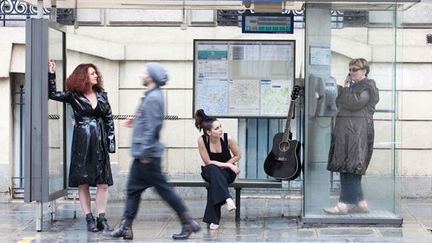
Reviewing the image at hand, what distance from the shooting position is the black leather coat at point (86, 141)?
31.8ft

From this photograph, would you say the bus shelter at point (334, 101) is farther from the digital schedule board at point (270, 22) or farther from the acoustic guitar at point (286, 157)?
the digital schedule board at point (270, 22)

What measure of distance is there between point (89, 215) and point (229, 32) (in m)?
4.11

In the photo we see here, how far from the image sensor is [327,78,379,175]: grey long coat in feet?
33.1

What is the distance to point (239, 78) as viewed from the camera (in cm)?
1140

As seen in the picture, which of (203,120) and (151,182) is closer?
(151,182)

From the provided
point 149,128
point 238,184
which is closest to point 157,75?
point 149,128

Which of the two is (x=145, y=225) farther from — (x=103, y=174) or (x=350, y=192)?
(x=350, y=192)

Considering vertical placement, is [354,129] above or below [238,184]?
above

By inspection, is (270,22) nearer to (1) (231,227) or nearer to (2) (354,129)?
(2) (354,129)

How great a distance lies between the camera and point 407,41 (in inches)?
510

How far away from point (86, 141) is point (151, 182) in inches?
54.7

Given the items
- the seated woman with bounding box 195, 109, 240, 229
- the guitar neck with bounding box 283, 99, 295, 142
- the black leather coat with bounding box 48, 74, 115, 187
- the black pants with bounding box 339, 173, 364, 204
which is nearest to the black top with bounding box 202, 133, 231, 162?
the seated woman with bounding box 195, 109, 240, 229

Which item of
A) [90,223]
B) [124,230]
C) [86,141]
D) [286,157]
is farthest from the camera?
[286,157]

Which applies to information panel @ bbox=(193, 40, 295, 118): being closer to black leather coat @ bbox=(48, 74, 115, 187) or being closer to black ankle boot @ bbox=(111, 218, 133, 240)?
black leather coat @ bbox=(48, 74, 115, 187)
